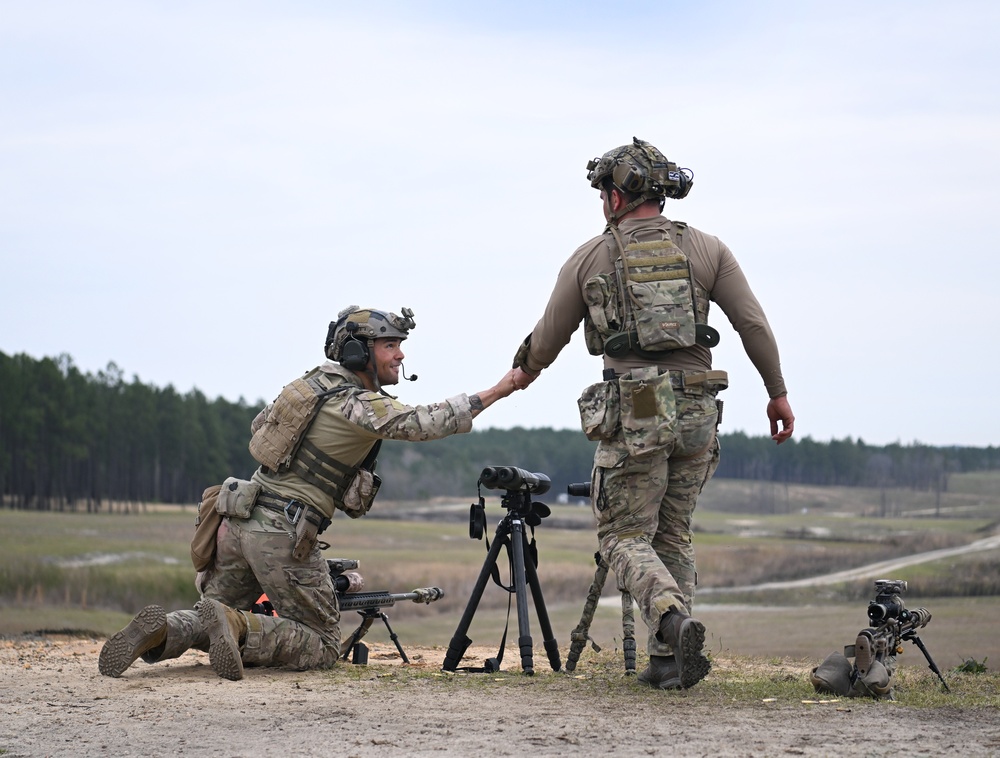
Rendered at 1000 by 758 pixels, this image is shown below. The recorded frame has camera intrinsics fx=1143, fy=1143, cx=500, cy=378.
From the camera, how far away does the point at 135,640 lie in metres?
6.85

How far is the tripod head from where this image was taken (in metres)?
7.52

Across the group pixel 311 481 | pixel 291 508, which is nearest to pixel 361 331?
pixel 311 481

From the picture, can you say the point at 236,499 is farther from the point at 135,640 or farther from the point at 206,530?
the point at 135,640

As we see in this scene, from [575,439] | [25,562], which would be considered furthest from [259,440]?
[575,439]

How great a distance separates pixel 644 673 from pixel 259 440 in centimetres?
302

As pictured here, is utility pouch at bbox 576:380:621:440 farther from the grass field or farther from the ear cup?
the grass field

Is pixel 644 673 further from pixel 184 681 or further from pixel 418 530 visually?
pixel 418 530

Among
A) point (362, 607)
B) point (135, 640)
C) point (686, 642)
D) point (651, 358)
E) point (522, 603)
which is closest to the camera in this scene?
point (686, 642)

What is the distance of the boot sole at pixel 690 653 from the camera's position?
5855 mm

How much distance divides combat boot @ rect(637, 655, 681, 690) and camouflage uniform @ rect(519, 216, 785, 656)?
50 mm

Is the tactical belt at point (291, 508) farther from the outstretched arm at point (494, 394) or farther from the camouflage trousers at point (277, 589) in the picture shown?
the outstretched arm at point (494, 394)

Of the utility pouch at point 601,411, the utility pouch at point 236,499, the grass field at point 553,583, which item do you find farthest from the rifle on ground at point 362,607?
the utility pouch at point 601,411

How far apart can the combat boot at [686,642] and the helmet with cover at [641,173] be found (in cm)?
255

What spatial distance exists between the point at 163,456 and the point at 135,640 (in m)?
79.1
